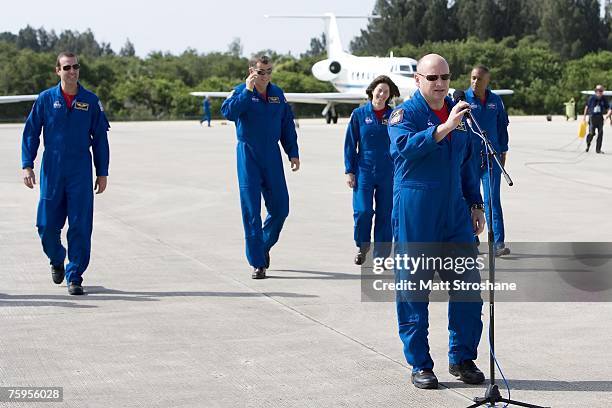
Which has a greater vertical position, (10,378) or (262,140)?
(262,140)

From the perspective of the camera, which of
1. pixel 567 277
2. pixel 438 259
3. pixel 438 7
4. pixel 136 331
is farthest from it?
pixel 438 7

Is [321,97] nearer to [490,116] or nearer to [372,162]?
[490,116]

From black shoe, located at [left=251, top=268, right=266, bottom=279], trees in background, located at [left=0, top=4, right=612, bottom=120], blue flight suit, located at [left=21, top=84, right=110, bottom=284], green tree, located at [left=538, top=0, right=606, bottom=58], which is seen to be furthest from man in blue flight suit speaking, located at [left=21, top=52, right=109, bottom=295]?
green tree, located at [left=538, top=0, right=606, bottom=58]

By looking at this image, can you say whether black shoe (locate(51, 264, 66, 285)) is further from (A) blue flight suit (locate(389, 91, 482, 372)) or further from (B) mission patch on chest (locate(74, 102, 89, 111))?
(A) blue flight suit (locate(389, 91, 482, 372))

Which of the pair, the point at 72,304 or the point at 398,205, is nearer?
the point at 398,205

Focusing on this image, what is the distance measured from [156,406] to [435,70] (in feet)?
7.88

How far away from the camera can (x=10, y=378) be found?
6820 millimetres

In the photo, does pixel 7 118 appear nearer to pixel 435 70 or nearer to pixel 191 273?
pixel 191 273

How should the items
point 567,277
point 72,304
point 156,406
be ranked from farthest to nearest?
point 567,277, point 72,304, point 156,406

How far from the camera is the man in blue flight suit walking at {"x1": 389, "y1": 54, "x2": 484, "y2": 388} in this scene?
6.54m

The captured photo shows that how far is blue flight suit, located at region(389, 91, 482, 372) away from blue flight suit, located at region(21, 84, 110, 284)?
3732 millimetres

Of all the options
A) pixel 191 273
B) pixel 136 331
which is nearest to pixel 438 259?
pixel 136 331

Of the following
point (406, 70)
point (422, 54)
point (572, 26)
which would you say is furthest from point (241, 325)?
point (572, 26)

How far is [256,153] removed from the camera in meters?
10.5
